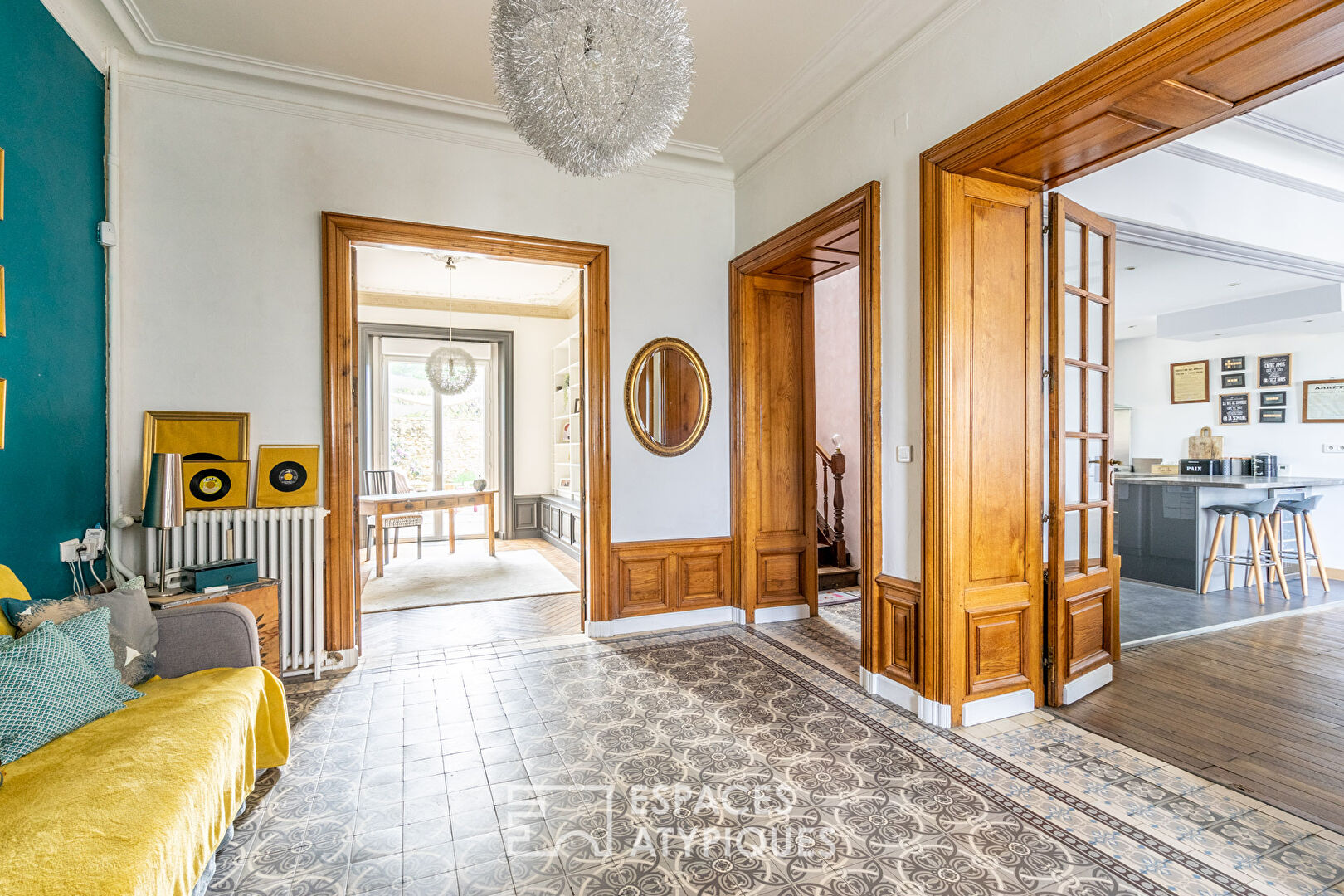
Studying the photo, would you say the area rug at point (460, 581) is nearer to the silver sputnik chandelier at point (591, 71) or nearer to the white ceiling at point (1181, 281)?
the silver sputnik chandelier at point (591, 71)

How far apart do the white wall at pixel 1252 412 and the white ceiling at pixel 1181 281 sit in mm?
1215

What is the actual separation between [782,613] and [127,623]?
3980 millimetres

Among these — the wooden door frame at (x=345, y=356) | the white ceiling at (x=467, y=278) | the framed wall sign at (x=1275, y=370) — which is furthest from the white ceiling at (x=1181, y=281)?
the white ceiling at (x=467, y=278)

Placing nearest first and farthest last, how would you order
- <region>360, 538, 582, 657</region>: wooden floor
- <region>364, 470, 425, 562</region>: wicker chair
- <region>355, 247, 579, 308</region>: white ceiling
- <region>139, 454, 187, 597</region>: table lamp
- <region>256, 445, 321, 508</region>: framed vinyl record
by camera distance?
<region>139, 454, 187, 597</region>: table lamp < <region>256, 445, 321, 508</region>: framed vinyl record < <region>360, 538, 582, 657</region>: wooden floor < <region>355, 247, 579, 308</region>: white ceiling < <region>364, 470, 425, 562</region>: wicker chair

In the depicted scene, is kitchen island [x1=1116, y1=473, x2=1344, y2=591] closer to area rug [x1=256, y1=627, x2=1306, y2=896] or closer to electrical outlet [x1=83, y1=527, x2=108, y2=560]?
area rug [x1=256, y1=627, x2=1306, y2=896]

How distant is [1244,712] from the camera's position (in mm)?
3254

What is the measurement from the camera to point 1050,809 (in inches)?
93.7

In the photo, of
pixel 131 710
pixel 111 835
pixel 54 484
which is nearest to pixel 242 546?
pixel 54 484

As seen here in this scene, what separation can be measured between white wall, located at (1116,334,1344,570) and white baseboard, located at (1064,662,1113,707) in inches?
238

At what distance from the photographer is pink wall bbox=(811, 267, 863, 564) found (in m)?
6.61

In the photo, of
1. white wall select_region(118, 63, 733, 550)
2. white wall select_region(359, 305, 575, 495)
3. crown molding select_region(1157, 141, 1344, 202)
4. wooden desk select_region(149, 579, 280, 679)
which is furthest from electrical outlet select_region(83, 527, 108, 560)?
crown molding select_region(1157, 141, 1344, 202)

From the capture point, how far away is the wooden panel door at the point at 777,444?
16.3 ft

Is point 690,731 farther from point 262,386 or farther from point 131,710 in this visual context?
point 262,386

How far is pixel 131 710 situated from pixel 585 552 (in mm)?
2861
